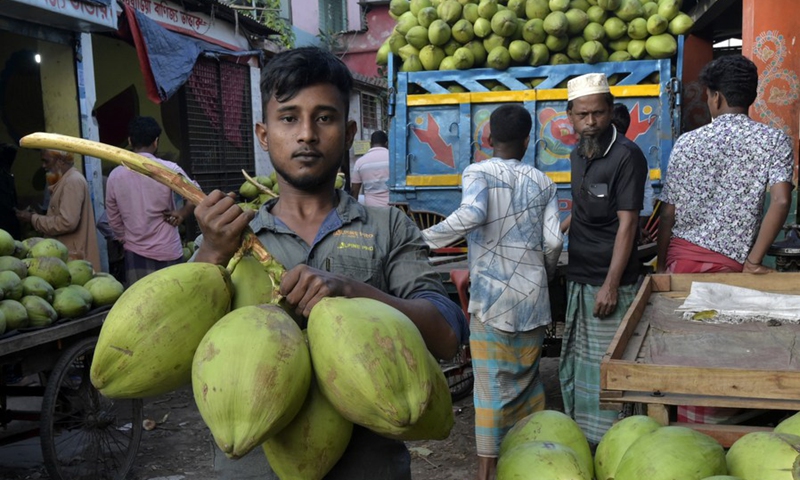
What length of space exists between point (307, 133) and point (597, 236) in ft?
9.09

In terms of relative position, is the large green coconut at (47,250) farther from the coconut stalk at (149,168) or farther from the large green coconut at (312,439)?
the large green coconut at (312,439)

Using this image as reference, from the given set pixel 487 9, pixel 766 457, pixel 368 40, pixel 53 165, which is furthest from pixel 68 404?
pixel 368 40

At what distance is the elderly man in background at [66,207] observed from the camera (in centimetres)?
566

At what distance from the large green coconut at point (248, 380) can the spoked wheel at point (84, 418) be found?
322 centimetres

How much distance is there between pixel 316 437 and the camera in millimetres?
1148

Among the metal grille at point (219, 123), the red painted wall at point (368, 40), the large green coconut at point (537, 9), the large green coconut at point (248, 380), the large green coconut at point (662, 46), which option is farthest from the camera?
the red painted wall at point (368, 40)

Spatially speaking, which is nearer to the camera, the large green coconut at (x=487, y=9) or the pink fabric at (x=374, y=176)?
the large green coconut at (x=487, y=9)

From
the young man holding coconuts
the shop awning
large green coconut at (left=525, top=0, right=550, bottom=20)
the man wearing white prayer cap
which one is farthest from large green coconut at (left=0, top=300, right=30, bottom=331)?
large green coconut at (left=525, top=0, right=550, bottom=20)

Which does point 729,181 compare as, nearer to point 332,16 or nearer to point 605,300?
point 605,300

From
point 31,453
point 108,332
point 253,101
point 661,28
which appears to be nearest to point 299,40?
point 253,101

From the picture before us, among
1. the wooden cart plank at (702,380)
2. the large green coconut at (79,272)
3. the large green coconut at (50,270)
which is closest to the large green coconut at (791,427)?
the wooden cart plank at (702,380)

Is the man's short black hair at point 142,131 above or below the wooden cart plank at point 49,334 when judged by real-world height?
above

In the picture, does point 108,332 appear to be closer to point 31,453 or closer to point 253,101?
point 31,453

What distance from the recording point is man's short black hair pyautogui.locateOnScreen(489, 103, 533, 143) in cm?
398
